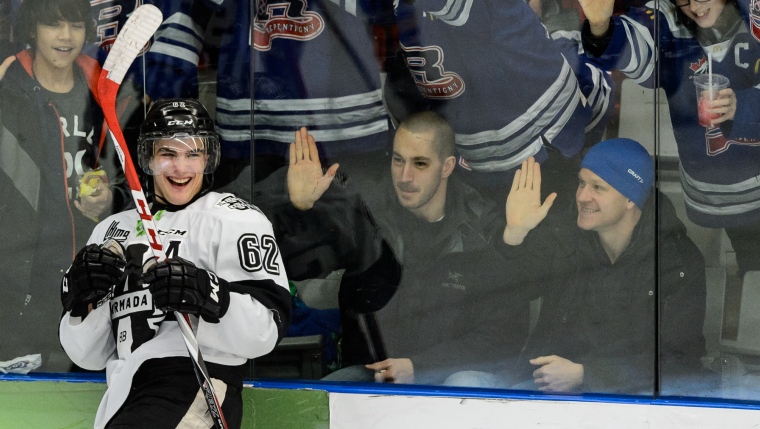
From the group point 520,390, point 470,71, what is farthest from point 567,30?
point 520,390

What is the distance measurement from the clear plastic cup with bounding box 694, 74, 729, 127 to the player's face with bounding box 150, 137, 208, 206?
1395 millimetres

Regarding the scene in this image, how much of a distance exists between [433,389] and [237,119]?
1064 millimetres

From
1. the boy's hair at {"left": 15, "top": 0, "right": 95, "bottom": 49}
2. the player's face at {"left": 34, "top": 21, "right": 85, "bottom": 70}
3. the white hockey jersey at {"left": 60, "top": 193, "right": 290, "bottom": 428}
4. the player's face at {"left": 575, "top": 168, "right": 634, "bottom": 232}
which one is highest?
the boy's hair at {"left": 15, "top": 0, "right": 95, "bottom": 49}

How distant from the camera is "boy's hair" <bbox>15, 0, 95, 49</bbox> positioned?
10.7ft

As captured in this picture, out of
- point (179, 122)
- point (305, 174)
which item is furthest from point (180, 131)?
point (305, 174)

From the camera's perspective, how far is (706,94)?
8.93ft

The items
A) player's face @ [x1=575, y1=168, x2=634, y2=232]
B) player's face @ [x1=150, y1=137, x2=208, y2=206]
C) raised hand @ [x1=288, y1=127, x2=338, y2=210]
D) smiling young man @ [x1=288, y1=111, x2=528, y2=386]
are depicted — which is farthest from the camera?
raised hand @ [x1=288, y1=127, x2=338, y2=210]

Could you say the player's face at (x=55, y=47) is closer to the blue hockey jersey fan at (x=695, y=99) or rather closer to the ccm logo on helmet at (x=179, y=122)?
the ccm logo on helmet at (x=179, y=122)

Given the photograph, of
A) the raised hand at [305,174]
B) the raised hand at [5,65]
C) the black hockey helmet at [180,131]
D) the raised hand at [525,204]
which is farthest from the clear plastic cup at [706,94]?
the raised hand at [5,65]

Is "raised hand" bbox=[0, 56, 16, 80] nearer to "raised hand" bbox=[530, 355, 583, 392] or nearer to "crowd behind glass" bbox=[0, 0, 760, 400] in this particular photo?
"crowd behind glass" bbox=[0, 0, 760, 400]

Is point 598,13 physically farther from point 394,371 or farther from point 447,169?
point 394,371

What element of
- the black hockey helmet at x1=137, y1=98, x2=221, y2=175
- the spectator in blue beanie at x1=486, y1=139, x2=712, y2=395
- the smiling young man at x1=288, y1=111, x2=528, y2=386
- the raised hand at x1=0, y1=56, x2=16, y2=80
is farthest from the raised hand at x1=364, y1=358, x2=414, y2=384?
the raised hand at x1=0, y1=56, x2=16, y2=80

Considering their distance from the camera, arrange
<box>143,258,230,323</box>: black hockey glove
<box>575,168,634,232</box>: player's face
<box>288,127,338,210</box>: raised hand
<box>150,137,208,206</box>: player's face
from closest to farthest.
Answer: <box>143,258,230,323</box>: black hockey glove
<box>150,137,208,206</box>: player's face
<box>575,168,634,232</box>: player's face
<box>288,127,338,210</box>: raised hand

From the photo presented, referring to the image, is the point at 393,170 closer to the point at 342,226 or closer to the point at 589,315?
the point at 342,226
